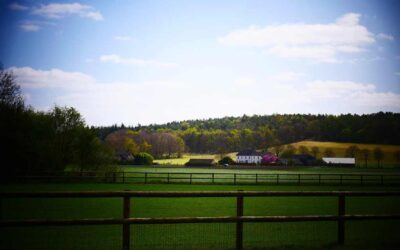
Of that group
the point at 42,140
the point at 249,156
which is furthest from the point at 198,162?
the point at 42,140

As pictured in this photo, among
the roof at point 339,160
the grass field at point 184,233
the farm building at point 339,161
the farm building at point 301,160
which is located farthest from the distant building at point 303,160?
the grass field at point 184,233

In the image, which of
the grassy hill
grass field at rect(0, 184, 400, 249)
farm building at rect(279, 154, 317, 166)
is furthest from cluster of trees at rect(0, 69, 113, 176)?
the grassy hill

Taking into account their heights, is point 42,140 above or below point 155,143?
above

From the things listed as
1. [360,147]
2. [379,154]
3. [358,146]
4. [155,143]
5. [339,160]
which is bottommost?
[339,160]

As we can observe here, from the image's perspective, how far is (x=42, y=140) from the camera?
1721 inches

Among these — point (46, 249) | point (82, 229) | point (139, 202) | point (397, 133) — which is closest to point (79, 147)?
point (139, 202)

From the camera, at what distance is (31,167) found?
42469 mm

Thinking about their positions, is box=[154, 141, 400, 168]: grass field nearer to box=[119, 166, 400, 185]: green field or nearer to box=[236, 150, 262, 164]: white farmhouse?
box=[236, 150, 262, 164]: white farmhouse

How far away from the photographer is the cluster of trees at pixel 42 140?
39469 millimetres

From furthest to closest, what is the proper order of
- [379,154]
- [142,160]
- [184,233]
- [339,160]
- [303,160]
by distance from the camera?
[303,160] → [339,160] → [379,154] → [142,160] → [184,233]

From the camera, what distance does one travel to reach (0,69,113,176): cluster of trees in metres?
Result: 39.5

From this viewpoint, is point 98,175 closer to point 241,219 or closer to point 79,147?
point 79,147

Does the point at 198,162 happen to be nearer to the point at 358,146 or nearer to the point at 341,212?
the point at 358,146

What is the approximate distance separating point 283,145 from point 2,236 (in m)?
172
